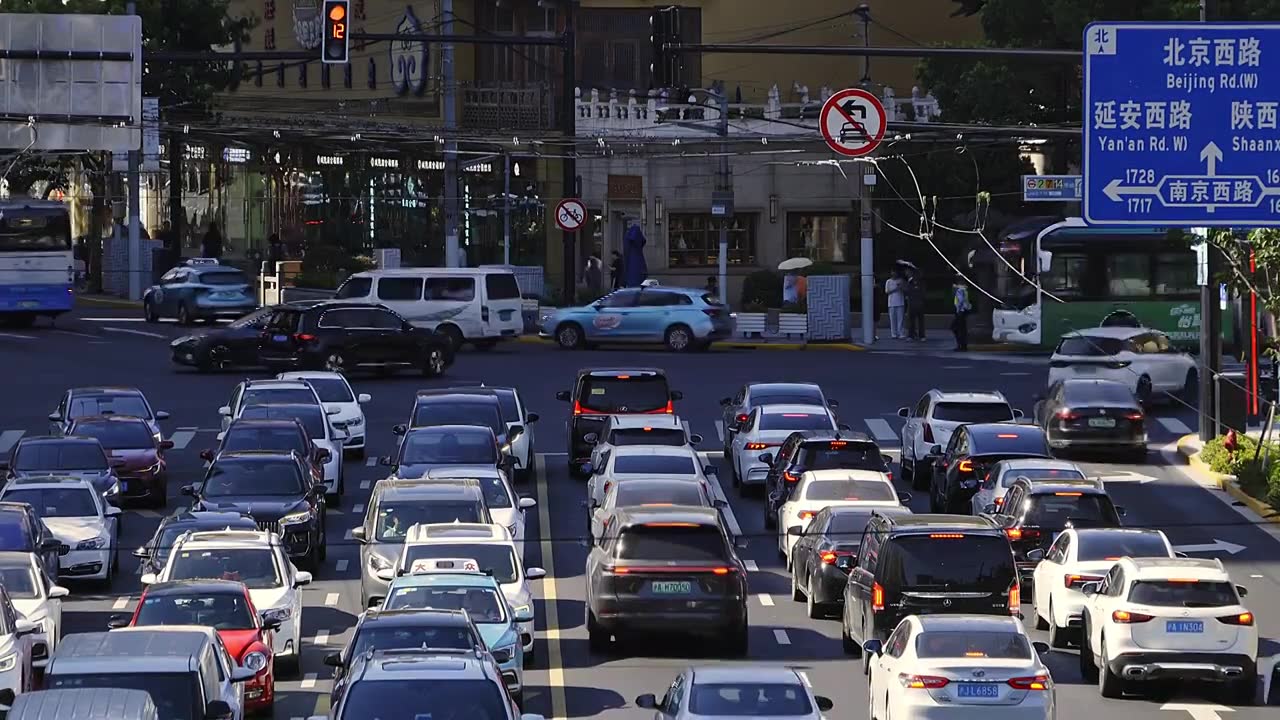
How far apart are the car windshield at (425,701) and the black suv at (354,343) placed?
1170 inches

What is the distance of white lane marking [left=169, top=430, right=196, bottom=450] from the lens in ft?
124

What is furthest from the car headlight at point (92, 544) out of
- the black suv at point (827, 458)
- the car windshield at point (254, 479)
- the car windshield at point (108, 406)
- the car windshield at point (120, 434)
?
the black suv at point (827, 458)

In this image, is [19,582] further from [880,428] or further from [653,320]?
[653,320]

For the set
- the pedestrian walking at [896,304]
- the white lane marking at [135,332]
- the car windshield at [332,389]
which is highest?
the pedestrian walking at [896,304]

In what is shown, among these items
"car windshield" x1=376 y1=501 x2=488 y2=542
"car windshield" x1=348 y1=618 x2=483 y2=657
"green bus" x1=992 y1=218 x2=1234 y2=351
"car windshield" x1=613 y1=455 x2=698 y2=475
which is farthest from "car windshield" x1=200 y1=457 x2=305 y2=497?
"green bus" x1=992 y1=218 x2=1234 y2=351

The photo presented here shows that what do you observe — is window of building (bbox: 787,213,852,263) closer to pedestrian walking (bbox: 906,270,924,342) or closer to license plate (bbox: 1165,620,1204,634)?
pedestrian walking (bbox: 906,270,924,342)

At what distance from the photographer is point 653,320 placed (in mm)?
51906

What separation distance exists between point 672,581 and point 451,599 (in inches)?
101

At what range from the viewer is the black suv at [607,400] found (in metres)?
35.0

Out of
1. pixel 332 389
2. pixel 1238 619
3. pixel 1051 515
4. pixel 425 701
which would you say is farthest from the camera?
pixel 332 389

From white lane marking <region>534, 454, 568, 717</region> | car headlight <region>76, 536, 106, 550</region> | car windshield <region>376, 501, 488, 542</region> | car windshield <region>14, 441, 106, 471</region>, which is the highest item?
car windshield <region>14, 441, 106, 471</region>

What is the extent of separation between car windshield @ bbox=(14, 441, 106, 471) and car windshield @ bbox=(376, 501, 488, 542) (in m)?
6.71

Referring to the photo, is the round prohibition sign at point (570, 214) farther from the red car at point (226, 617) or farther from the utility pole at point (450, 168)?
the red car at point (226, 617)

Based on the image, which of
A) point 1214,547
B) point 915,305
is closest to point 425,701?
point 1214,547
